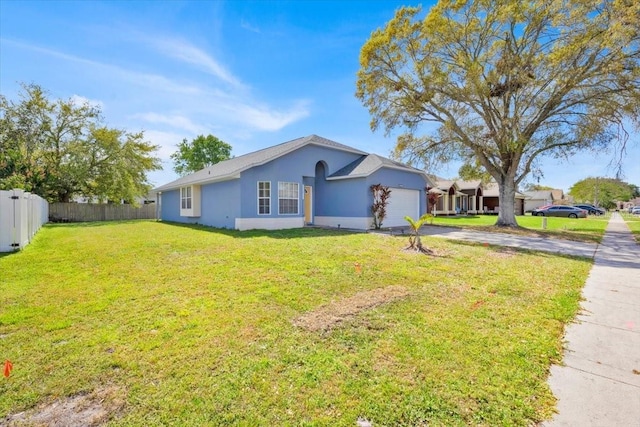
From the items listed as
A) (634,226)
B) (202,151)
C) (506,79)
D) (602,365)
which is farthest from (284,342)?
(202,151)

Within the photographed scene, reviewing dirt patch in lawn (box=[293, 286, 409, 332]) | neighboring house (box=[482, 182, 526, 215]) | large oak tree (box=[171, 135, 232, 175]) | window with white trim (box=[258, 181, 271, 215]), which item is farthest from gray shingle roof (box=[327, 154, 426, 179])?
large oak tree (box=[171, 135, 232, 175])

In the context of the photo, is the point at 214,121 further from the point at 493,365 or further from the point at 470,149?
the point at 493,365

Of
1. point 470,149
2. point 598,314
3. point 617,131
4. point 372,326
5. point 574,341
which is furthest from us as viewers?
point 470,149

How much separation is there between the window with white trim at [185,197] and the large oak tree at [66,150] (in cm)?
935

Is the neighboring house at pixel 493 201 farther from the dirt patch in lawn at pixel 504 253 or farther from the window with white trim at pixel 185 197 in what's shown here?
the window with white trim at pixel 185 197

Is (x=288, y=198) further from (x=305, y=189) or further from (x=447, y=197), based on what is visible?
(x=447, y=197)

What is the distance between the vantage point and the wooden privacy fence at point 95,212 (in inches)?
944

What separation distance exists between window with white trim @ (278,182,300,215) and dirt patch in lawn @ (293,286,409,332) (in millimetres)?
10499

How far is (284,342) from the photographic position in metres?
3.50

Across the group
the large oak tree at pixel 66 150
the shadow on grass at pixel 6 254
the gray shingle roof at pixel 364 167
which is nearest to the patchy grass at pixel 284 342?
the shadow on grass at pixel 6 254

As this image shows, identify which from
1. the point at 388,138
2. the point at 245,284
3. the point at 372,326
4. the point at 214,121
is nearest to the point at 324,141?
the point at 388,138

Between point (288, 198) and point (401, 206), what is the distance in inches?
265

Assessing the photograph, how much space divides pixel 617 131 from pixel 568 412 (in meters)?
18.6

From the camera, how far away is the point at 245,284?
5746 mm
